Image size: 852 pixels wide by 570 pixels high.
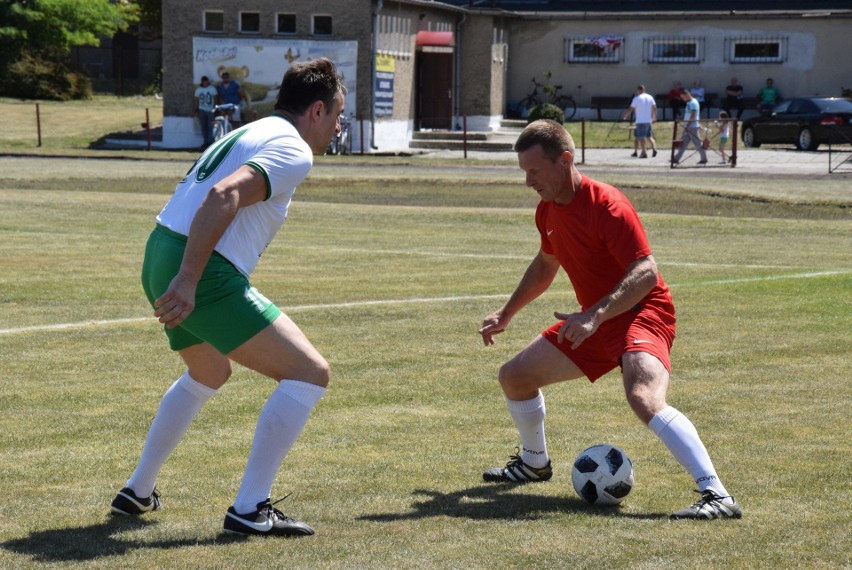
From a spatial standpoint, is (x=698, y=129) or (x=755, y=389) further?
(x=698, y=129)

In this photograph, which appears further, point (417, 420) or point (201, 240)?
point (417, 420)

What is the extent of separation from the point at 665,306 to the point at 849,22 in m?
48.3

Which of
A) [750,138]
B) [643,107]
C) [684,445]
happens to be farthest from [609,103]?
[684,445]

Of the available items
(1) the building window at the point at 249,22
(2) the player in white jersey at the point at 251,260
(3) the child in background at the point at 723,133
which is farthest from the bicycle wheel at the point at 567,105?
(2) the player in white jersey at the point at 251,260

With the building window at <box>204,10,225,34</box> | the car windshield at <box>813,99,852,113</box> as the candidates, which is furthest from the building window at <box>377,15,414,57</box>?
the car windshield at <box>813,99,852,113</box>

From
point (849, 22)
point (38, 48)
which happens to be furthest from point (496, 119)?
point (38, 48)

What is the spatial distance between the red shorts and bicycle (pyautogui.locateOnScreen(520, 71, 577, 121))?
47.1 m

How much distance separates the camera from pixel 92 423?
747cm

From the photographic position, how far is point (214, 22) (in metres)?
43.8

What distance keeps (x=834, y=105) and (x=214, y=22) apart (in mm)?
20528

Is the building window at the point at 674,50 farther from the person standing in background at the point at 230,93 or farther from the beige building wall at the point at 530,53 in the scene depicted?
the person standing in background at the point at 230,93

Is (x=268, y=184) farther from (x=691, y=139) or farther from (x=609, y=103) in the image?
(x=609, y=103)

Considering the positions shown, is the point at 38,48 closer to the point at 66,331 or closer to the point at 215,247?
the point at 66,331

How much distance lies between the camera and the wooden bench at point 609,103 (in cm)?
5334
